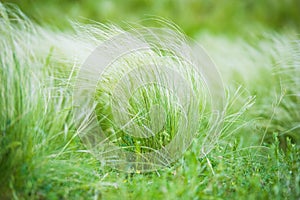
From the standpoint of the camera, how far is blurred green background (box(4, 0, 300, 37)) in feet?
22.8

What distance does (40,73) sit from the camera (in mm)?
2496

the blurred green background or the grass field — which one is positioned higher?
the blurred green background

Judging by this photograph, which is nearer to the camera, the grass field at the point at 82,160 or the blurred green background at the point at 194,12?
the grass field at the point at 82,160

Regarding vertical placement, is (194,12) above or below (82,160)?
above

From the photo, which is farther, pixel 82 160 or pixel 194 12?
pixel 194 12

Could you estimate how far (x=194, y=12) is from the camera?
758 cm

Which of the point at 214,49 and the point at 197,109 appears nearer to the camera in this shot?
the point at 197,109

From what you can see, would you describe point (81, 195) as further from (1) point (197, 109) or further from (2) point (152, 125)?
(1) point (197, 109)

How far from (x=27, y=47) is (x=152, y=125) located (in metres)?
0.79

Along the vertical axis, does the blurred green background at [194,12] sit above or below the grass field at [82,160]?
above

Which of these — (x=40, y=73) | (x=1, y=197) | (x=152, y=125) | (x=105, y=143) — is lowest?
(x=1, y=197)

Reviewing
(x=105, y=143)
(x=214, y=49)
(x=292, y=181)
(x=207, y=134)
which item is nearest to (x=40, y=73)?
(x=105, y=143)

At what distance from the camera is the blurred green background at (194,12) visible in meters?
6.95

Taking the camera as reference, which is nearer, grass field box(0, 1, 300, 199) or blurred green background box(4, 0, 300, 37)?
grass field box(0, 1, 300, 199)
